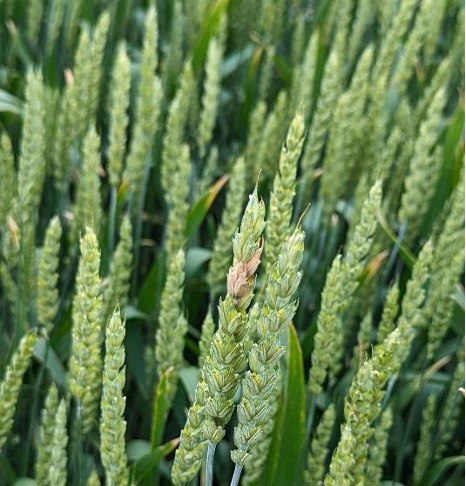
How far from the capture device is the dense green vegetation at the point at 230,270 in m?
0.60

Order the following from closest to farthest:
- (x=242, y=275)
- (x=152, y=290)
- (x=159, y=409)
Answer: (x=242, y=275) → (x=159, y=409) → (x=152, y=290)

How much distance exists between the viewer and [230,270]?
452 millimetres

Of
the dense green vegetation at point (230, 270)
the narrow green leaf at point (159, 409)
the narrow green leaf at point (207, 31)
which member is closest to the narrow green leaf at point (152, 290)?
the dense green vegetation at point (230, 270)

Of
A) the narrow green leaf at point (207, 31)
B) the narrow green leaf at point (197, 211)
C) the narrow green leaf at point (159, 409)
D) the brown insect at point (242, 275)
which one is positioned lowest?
the narrow green leaf at point (159, 409)

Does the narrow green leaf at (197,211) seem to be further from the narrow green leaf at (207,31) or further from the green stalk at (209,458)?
the green stalk at (209,458)

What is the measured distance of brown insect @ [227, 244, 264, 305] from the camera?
441 mm

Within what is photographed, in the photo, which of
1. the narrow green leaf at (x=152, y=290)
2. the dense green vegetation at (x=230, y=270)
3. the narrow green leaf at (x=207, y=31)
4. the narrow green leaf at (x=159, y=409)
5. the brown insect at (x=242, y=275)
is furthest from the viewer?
the narrow green leaf at (x=207, y=31)

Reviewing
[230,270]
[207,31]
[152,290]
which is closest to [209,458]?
[230,270]

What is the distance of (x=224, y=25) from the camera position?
142 cm

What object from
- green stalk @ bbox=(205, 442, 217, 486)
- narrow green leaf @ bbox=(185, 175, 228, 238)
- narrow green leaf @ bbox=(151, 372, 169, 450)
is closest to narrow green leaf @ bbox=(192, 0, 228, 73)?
narrow green leaf @ bbox=(185, 175, 228, 238)

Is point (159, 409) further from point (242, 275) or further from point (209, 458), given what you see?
point (242, 275)

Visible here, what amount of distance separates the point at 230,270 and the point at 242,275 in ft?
0.04

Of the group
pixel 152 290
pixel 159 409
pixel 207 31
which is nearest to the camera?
pixel 159 409

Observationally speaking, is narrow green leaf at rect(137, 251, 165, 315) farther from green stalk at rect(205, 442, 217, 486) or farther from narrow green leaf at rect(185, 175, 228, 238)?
green stalk at rect(205, 442, 217, 486)
